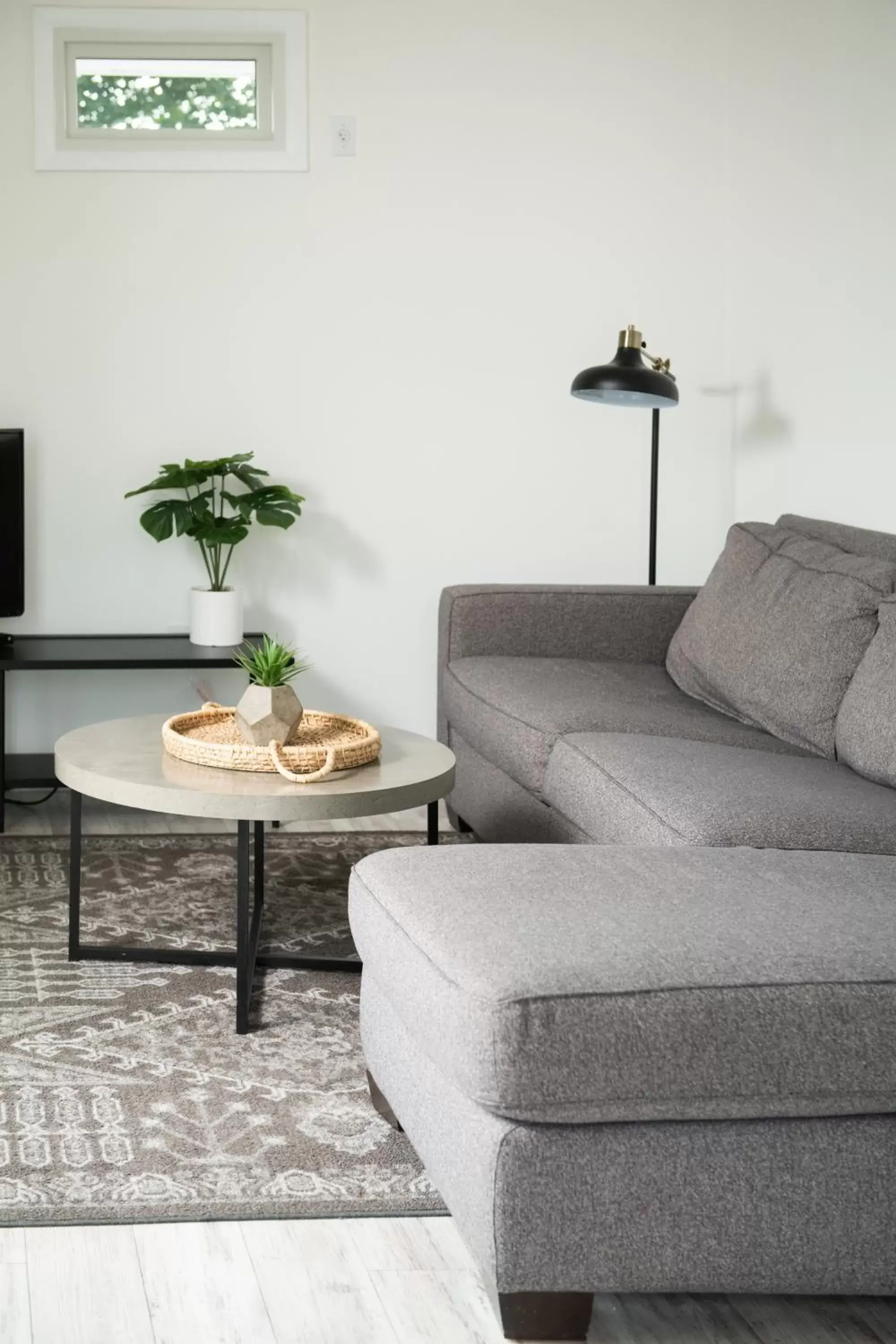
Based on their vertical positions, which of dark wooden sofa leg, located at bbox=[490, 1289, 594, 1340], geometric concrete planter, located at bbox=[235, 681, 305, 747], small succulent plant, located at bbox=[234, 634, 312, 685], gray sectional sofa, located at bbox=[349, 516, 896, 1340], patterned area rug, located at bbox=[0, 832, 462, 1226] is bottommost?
patterned area rug, located at bbox=[0, 832, 462, 1226]

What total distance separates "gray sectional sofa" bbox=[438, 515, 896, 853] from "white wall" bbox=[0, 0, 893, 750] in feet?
2.19

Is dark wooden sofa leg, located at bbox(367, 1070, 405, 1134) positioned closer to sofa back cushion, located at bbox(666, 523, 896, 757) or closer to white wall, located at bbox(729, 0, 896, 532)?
sofa back cushion, located at bbox(666, 523, 896, 757)

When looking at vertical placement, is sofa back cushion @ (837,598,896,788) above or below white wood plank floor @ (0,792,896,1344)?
above

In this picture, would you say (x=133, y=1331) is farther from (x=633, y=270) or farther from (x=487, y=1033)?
(x=633, y=270)

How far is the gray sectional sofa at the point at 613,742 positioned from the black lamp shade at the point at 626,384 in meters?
0.50

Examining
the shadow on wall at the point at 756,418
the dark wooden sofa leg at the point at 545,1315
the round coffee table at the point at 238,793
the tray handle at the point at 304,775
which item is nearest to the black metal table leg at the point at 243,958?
the round coffee table at the point at 238,793

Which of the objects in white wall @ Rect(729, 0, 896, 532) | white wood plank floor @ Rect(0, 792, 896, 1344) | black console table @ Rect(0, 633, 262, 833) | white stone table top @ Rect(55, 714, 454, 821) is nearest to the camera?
white wood plank floor @ Rect(0, 792, 896, 1344)

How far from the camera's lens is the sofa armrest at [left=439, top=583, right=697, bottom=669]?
12.3 feet

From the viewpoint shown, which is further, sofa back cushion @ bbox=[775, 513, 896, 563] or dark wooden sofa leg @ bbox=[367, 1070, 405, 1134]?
sofa back cushion @ bbox=[775, 513, 896, 563]

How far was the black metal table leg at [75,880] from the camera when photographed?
2625mm

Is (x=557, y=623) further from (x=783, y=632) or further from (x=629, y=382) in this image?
(x=783, y=632)

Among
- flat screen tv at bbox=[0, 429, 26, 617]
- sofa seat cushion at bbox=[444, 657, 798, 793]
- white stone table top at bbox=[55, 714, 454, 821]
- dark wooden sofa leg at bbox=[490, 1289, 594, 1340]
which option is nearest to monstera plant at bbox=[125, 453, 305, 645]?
flat screen tv at bbox=[0, 429, 26, 617]

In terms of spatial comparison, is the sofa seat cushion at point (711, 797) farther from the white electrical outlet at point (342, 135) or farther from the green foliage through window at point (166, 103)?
the green foliage through window at point (166, 103)

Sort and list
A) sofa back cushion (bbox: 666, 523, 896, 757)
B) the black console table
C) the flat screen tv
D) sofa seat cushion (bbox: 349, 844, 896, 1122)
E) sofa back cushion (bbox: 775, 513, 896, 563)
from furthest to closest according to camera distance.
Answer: the flat screen tv, the black console table, sofa back cushion (bbox: 775, 513, 896, 563), sofa back cushion (bbox: 666, 523, 896, 757), sofa seat cushion (bbox: 349, 844, 896, 1122)
